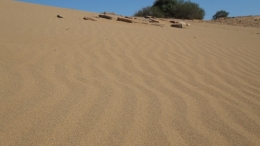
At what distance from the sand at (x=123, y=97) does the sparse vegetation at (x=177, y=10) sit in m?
18.1

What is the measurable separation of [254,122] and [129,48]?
287 centimetres

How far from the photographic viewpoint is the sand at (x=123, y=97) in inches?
69.8

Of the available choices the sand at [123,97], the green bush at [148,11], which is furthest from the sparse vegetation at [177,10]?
the sand at [123,97]

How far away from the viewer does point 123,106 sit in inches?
86.3

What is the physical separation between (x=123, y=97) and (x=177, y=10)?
20849 mm

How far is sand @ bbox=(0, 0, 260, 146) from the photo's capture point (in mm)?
1772

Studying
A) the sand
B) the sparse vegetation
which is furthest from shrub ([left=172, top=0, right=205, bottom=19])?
the sand

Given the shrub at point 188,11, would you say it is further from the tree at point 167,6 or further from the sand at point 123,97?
the sand at point 123,97

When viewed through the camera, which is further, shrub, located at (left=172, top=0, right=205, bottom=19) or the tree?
the tree

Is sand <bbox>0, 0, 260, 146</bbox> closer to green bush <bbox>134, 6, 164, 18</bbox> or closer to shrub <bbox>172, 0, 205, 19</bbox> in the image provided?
green bush <bbox>134, 6, 164, 18</bbox>

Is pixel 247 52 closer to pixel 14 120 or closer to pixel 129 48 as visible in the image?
pixel 129 48

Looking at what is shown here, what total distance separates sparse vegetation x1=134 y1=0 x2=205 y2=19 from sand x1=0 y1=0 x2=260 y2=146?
59.5 ft

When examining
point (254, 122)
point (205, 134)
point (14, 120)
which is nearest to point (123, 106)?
point (205, 134)

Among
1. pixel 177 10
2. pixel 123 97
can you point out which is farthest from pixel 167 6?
pixel 123 97
